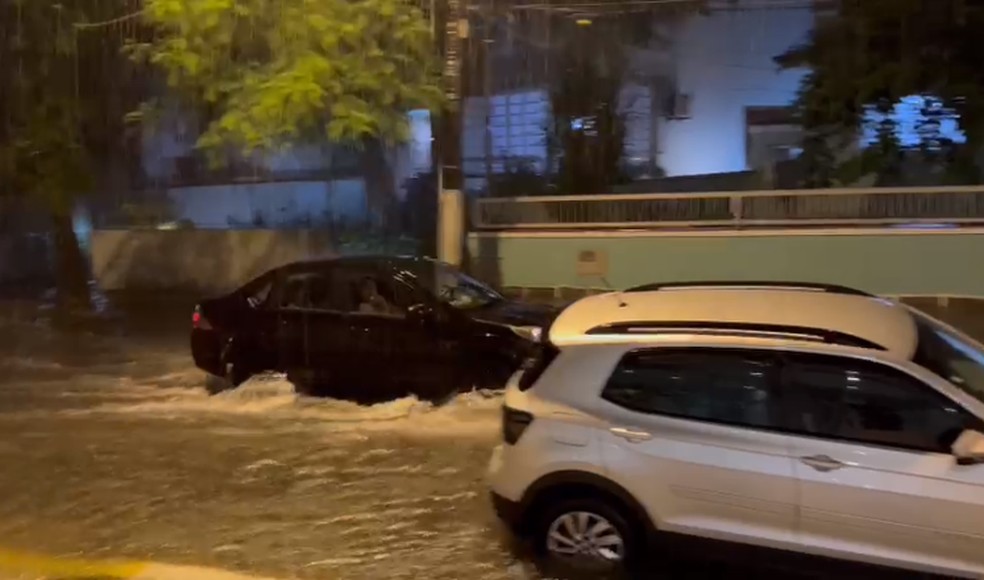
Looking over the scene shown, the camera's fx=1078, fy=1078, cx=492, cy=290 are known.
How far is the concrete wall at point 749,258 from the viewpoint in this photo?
13984 millimetres

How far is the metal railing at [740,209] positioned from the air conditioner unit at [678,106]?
435 centimetres

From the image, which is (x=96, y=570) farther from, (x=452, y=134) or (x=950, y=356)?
(x=452, y=134)

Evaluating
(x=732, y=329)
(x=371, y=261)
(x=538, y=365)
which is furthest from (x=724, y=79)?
(x=732, y=329)

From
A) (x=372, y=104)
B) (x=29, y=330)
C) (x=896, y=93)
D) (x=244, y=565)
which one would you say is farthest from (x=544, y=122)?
(x=244, y=565)

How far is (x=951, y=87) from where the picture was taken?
1515cm

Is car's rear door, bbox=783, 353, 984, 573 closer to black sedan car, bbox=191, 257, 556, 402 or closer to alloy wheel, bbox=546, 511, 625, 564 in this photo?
alloy wheel, bbox=546, 511, 625, 564

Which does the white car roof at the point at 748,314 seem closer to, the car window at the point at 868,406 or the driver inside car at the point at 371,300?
the car window at the point at 868,406

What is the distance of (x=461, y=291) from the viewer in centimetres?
1066

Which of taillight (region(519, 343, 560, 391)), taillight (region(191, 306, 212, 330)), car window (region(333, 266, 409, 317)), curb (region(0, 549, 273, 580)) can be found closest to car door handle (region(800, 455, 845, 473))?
taillight (region(519, 343, 560, 391))

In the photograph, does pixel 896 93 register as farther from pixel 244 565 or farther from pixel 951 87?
pixel 244 565

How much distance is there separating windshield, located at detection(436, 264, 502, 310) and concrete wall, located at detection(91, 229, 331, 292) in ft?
26.6

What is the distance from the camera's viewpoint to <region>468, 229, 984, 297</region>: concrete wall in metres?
14.0

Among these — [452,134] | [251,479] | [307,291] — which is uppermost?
[452,134]

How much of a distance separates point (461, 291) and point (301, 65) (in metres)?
3.26
